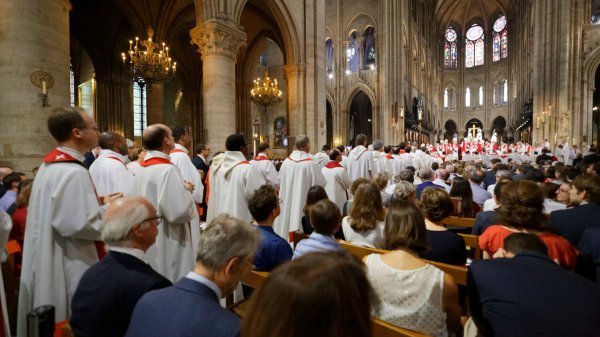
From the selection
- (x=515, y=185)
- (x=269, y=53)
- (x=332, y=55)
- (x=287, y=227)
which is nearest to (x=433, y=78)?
(x=332, y=55)

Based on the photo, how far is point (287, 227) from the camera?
688 centimetres

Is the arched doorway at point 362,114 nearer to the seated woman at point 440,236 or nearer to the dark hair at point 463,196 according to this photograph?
the dark hair at point 463,196

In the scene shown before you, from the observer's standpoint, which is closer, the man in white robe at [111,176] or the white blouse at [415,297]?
the white blouse at [415,297]

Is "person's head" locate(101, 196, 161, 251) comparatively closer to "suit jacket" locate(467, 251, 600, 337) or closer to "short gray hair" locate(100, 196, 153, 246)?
"short gray hair" locate(100, 196, 153, 246)

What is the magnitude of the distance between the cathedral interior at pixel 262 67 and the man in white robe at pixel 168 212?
4.09 metres

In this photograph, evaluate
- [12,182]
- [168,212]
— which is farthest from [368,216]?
[12,182]

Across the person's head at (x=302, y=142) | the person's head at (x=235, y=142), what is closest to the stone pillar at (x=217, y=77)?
the person's head at (x=302, y=142)

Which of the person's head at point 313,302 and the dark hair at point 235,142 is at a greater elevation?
the dark hair at point 235,142

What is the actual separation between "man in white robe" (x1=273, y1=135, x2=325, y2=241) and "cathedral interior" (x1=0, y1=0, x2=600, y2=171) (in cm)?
417

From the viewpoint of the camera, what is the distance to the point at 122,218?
6.29 ft

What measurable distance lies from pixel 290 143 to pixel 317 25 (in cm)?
503

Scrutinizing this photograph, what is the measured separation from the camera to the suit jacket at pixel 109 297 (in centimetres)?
169

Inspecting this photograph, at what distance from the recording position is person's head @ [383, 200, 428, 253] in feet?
6.99

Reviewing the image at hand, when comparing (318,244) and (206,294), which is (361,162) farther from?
(206,294)
